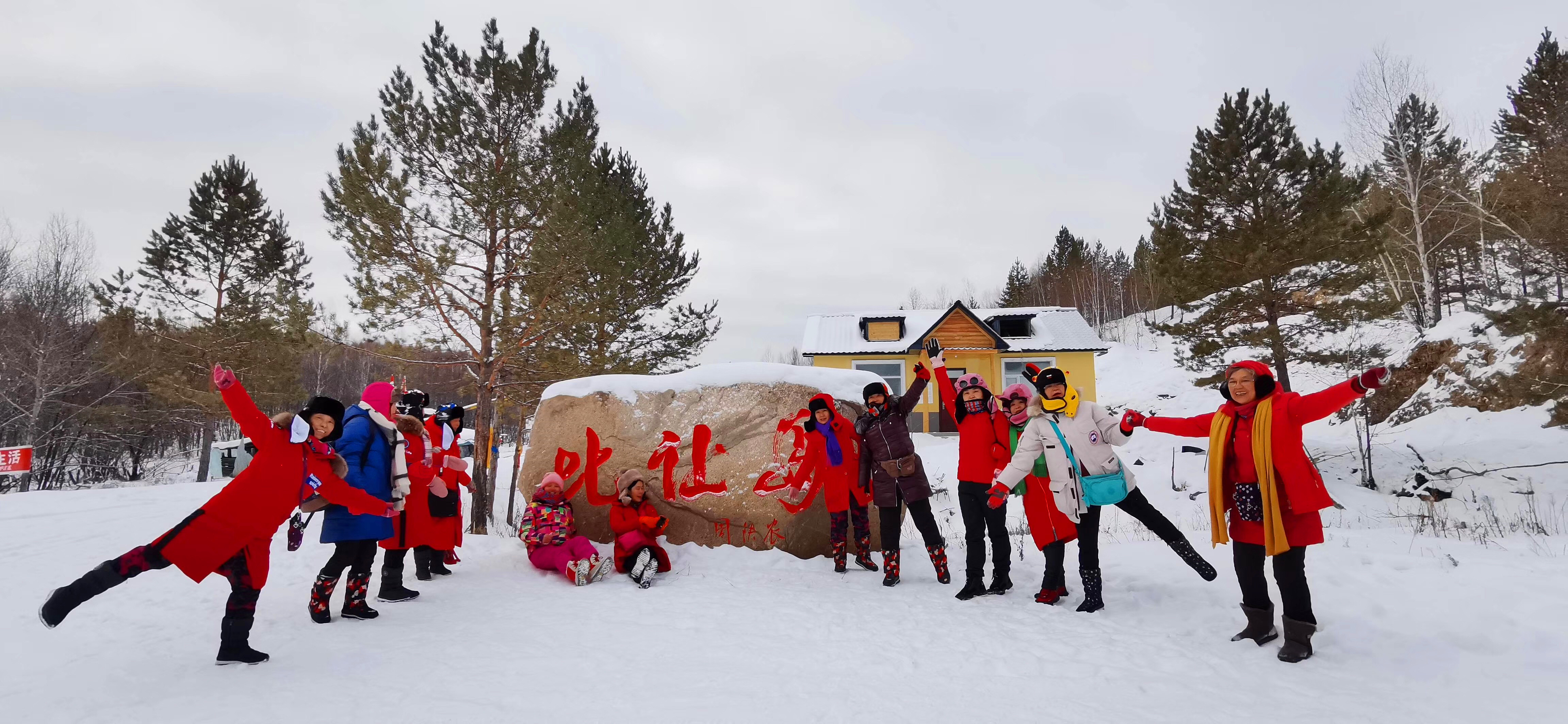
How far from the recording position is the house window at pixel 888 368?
21.5 metres

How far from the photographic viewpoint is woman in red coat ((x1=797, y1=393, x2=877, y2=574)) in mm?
5945

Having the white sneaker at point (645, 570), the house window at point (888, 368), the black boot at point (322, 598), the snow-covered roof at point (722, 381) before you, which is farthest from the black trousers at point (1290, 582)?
the house window at point (888, 368)

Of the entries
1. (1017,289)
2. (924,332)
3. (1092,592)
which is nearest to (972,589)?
(1092,592)

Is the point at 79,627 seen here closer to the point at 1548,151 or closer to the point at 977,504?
the point at 977,504

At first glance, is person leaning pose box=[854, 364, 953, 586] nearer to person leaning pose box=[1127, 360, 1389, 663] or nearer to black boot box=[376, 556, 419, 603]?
person leaning pose box=[1127, 360, 1389, 663]

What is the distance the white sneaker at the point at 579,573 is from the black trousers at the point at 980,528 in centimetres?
314

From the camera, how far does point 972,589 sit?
4.93 metres

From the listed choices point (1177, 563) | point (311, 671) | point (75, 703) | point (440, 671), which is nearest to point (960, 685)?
point (440, 671)

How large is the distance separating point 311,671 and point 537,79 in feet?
32.9

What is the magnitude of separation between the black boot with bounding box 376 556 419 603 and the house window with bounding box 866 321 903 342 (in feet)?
62.3

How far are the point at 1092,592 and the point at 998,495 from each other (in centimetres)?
91

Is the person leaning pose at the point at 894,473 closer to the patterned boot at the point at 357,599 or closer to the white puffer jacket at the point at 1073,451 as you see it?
the white puffer jacket at the point at 1073,451

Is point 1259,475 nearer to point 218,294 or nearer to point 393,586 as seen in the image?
point 393,586

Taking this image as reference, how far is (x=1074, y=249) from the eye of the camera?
157 feet
